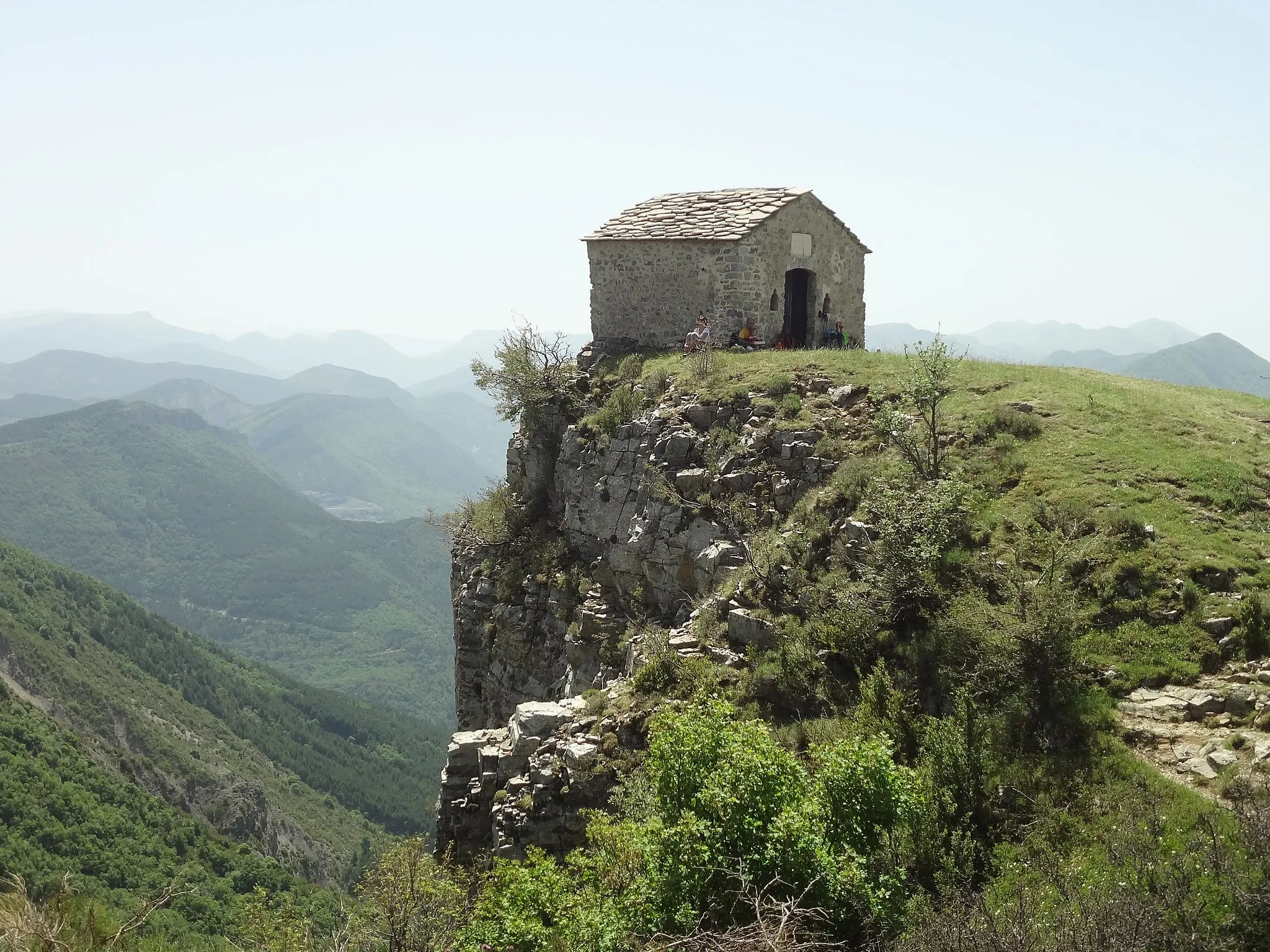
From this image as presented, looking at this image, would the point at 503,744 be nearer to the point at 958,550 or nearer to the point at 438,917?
the point at 438,917

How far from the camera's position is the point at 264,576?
18012cm

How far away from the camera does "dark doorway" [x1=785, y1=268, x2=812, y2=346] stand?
28.1 m

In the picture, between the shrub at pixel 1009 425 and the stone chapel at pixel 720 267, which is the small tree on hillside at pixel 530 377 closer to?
the stone chapel at pixel 720 267

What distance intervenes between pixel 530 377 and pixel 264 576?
171 m

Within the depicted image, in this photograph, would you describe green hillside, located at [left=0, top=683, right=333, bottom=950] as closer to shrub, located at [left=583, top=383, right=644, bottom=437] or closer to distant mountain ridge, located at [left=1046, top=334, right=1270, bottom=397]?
shrub, located at [left=583, top=383, right=644, bottom=437]

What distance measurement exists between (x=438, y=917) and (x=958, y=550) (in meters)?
9.46

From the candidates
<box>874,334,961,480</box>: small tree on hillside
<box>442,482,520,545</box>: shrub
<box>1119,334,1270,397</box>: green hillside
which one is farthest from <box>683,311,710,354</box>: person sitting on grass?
<box>1119,334,1270,397</box>: green hillside

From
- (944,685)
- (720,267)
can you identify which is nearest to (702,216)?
(720,267)

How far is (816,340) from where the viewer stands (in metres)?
28.1

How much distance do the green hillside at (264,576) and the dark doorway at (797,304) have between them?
401ft

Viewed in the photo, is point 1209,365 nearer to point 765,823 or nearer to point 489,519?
point 489,519

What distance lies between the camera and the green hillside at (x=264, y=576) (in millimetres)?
155125

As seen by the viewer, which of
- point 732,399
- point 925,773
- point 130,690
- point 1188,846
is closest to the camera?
point 1188,846

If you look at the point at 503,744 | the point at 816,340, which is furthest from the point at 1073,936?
the point at 816,340
